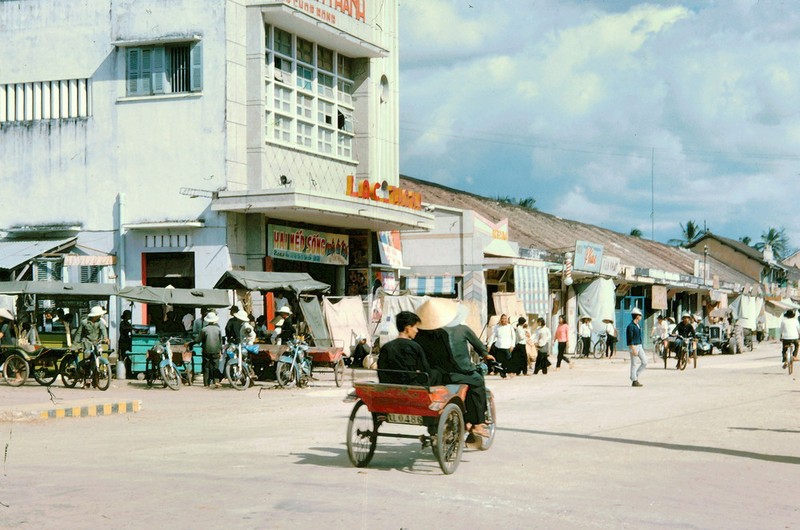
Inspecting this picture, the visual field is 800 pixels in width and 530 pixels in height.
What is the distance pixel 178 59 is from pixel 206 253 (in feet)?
18.2

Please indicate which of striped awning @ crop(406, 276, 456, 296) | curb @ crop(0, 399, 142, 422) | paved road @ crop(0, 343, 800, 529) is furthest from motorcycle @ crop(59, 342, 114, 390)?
striped awning @ crop(406, 276, 456, 296)

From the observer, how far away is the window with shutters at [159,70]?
96.9 ft

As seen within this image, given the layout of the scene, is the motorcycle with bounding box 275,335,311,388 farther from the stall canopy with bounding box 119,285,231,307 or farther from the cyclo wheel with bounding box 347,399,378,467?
the cyclo wheel with bounding box 347,399,378,467

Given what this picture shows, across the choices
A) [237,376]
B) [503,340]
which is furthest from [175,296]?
[503,340]

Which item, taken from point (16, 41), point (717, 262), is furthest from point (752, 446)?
point (717, 262)

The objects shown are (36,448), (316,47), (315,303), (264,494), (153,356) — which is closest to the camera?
(264,494)

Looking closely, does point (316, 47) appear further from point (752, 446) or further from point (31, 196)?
point (752, 446)

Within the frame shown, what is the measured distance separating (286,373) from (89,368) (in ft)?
13.5

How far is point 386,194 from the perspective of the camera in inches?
1399

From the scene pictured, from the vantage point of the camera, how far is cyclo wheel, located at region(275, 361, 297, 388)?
22750mm

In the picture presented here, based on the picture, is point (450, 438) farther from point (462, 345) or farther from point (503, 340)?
point (503, 340)

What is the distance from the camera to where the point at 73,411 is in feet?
54.3

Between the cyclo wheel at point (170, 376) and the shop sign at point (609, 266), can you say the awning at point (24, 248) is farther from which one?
the shop sign at point (609, 266)

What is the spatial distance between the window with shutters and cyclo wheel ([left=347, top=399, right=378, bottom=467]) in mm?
20195
